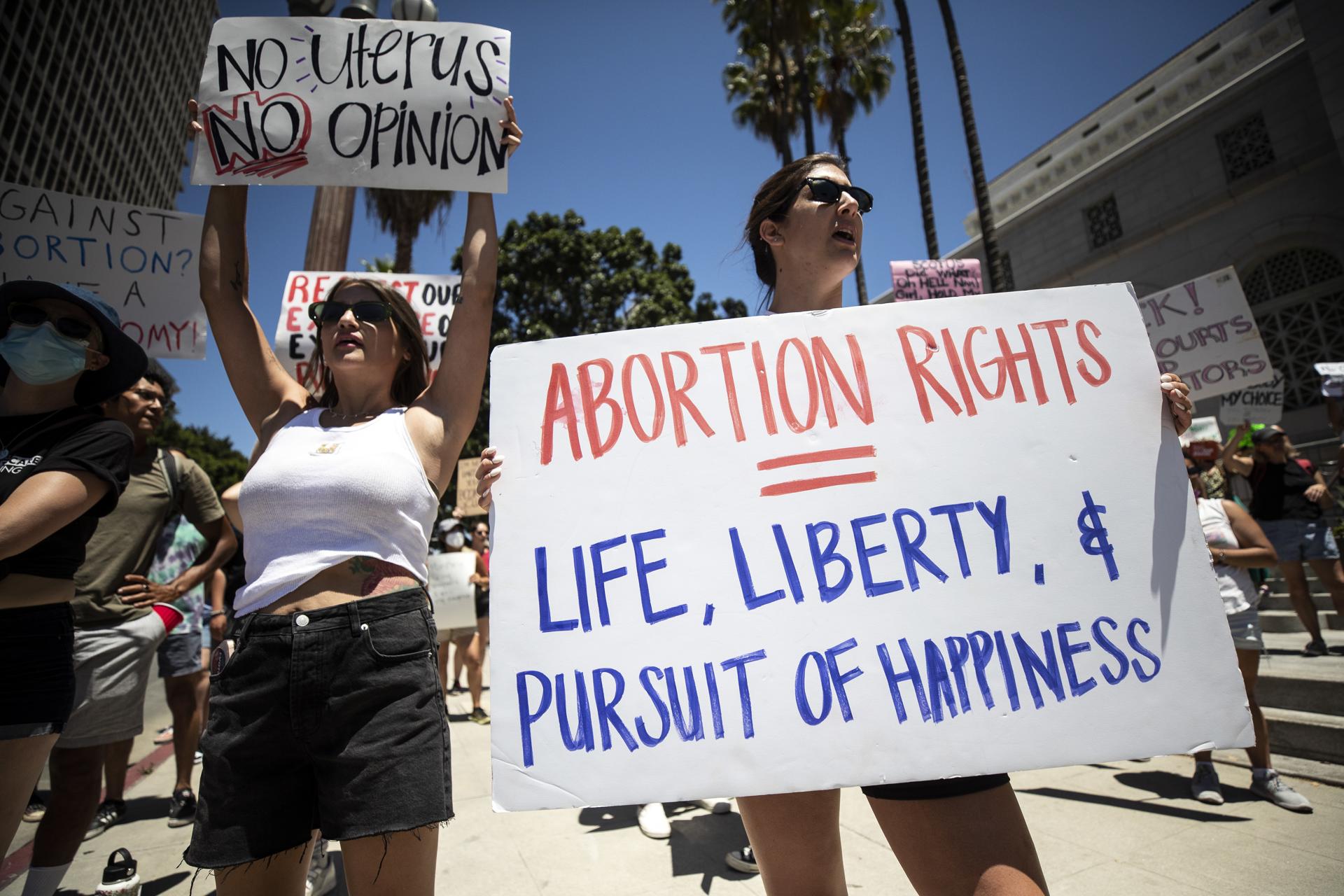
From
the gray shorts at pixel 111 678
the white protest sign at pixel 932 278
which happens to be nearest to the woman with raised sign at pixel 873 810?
the gray shorts at pixel 111 678

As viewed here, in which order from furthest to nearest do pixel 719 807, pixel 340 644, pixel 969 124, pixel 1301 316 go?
pixel 1301 316 → pixel 969 124 → pixel 719 807 → pixel 340 644

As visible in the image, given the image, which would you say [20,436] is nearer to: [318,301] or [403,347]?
[403,347]

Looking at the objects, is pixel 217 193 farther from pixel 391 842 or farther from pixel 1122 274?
pixel 1122 274

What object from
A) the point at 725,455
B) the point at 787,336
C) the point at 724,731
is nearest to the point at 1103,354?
the point at 787,336

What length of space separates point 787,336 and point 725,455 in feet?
1.08

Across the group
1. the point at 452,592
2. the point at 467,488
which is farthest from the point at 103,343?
the point at 467,488

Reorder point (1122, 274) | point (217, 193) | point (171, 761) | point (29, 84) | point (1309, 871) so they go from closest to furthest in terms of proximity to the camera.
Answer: point (217, 193) < point (1309, 871) < point (171, 761) < point (1122, 274) < point (29, 84)

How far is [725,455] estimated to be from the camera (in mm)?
1455

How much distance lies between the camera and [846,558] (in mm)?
1378

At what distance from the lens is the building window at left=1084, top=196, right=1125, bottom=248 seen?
54.9 ft

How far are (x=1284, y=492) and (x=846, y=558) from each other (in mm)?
6598

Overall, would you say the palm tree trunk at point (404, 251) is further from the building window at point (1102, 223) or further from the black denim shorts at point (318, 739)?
the building window at point (1102, 223)

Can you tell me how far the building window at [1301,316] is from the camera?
12.4 metres

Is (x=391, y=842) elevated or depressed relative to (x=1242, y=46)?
depressed
